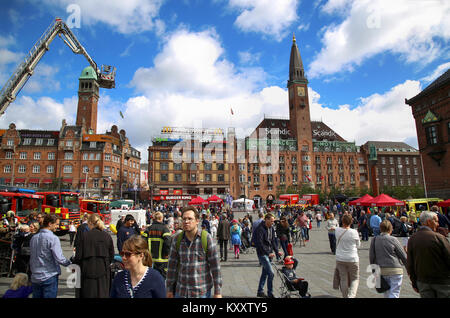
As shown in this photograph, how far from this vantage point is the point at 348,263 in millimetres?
5059

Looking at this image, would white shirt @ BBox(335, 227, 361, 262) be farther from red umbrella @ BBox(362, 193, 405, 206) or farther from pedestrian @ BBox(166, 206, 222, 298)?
red umbrella @ BBox(362, 193, 405, 206)

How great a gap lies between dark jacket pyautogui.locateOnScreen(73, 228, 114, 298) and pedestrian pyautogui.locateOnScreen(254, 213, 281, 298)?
3.27 meters

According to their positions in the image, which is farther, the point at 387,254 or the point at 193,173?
the point at 193,173

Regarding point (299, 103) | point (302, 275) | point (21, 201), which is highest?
point (299, 103)

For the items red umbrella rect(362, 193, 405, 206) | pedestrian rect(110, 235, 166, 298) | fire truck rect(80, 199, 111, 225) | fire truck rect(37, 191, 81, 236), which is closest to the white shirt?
pedestrian rect(110, 235, 166, 298)

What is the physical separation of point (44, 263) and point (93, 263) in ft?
2.41

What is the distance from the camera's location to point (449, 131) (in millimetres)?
36094

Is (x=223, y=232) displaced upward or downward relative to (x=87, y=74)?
downward

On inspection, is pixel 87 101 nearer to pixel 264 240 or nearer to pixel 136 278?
pixel 264 240

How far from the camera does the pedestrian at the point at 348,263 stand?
16.4 ft

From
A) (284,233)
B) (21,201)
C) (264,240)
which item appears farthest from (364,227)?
(21,201)
